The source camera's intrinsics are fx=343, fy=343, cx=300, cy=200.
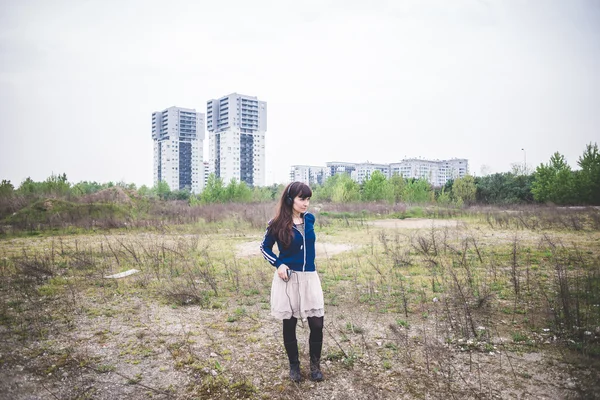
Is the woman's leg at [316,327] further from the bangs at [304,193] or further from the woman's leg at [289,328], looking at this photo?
the bangs at [304,193]

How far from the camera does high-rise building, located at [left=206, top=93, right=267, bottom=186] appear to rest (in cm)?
8762

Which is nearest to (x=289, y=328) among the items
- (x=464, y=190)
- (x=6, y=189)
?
(x=6, y=189)

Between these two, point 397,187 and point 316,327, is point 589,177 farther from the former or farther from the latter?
point 316,327

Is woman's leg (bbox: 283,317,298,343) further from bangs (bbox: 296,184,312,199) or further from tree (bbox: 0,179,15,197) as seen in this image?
tree (bbox: 0,179,15,197)

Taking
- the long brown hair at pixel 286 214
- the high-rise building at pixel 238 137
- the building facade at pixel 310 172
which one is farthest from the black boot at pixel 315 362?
the building facade at pixel 310 172

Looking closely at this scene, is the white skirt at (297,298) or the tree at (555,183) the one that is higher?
the tree at (555,183)

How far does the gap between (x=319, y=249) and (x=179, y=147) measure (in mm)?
93815

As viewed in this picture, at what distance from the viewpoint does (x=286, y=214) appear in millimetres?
3230

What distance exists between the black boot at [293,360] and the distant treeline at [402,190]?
73.7ft

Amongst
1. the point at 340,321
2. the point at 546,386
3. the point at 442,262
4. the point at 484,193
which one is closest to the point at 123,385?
the point at 340,321

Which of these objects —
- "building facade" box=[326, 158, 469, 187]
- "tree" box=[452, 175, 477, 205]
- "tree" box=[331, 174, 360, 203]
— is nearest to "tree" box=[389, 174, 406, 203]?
"tree" box=[331, 174, 360, 203]

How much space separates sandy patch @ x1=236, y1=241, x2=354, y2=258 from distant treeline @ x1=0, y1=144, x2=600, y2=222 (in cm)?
1602

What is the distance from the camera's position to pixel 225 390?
3.14 metres

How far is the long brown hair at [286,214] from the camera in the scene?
123 inches
